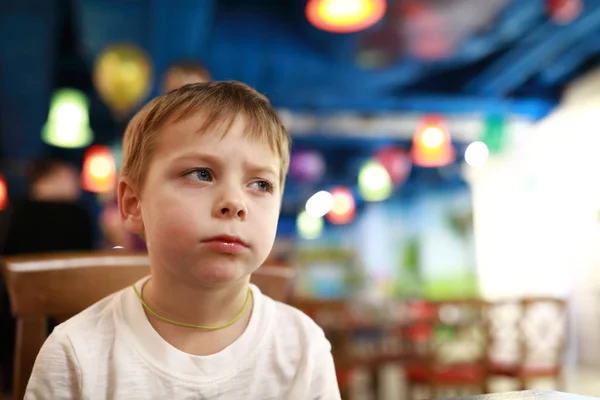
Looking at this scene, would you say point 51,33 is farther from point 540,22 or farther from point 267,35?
point 540,22

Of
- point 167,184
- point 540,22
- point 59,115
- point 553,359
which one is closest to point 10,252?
point 167,184

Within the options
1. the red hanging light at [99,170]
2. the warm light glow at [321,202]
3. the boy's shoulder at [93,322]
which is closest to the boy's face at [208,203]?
the boy's shoulder at [93,322]

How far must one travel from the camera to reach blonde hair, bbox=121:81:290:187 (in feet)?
2.70

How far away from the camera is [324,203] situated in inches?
546

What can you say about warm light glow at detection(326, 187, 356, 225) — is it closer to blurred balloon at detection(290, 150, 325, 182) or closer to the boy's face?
blurred balloon at detection(290, 150, 325, 182)

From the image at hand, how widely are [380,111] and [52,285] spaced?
7.32 m

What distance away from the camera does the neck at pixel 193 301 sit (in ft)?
2.67

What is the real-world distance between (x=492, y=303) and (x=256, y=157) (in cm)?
402

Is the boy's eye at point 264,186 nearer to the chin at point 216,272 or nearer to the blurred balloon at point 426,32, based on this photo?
the chin at point 216,272

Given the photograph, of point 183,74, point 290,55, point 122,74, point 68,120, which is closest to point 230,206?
point 183,74

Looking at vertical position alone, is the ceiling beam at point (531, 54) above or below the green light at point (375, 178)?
above

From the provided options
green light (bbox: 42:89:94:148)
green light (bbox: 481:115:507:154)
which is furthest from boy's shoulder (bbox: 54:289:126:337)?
green light (bbox: 481:115:507:154)

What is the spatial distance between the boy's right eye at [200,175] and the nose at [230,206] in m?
0.04

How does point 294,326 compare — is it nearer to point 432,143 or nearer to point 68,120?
point 68,120
